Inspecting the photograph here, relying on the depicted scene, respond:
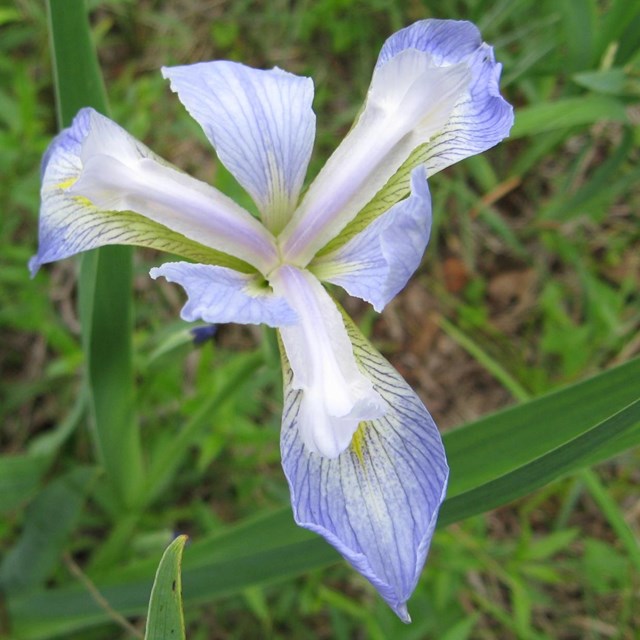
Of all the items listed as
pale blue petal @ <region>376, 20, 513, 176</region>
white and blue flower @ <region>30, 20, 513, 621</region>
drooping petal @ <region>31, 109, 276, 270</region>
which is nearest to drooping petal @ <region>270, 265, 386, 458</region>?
white and blue flower @ <region>30, 20, 513, 621</region>

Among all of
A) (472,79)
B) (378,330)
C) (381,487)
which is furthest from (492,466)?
(378,330)

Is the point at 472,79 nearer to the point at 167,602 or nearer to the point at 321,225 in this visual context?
the point at 321,225

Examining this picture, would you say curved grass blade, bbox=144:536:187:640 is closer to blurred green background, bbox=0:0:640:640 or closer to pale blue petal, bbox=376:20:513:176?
blurred green background, bbox=0:0:640:640

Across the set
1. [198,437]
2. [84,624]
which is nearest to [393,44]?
[198,437]

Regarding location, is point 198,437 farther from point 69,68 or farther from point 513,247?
point 513,247

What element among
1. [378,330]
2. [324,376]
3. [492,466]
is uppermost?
[324,376]

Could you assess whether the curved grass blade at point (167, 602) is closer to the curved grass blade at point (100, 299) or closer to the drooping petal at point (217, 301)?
the drooping petal at point (217, 301)
